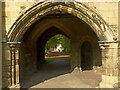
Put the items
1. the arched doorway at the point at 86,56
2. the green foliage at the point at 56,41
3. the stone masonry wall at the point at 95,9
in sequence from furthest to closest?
the green foliage at the point at 56,41 → the arched doorway at the point at 86,56 → the stone masonry wall at the point at 95,9

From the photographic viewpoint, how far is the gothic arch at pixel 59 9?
912 centimetres

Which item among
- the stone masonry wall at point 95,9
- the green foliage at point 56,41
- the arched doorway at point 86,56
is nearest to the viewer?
the stone masonry wall at point 95,9

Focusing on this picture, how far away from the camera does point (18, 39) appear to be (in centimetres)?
929

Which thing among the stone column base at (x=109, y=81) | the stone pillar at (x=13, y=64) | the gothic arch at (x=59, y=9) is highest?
the gothic arch at (x=59, y=9)

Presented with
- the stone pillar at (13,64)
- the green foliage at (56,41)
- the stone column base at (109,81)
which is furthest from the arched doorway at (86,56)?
the green foliage at (56,41)

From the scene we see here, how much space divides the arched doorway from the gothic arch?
5.84m

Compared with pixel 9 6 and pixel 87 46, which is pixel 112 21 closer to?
pixel 9 6

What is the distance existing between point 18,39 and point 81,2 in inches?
99.2

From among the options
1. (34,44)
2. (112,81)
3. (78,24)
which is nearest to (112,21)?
(112,81)

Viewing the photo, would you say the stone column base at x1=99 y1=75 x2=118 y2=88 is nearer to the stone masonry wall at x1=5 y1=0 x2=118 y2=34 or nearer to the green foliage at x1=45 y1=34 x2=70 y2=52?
the stone masonry wall at x1=5 y1=0 x2=118 y2=34

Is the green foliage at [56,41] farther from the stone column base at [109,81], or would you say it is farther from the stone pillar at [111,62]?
the stone pillar at [111,62]

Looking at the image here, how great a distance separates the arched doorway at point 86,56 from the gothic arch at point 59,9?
230 inches

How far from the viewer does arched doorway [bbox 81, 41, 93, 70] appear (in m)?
15.3

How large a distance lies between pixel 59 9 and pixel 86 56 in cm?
665
